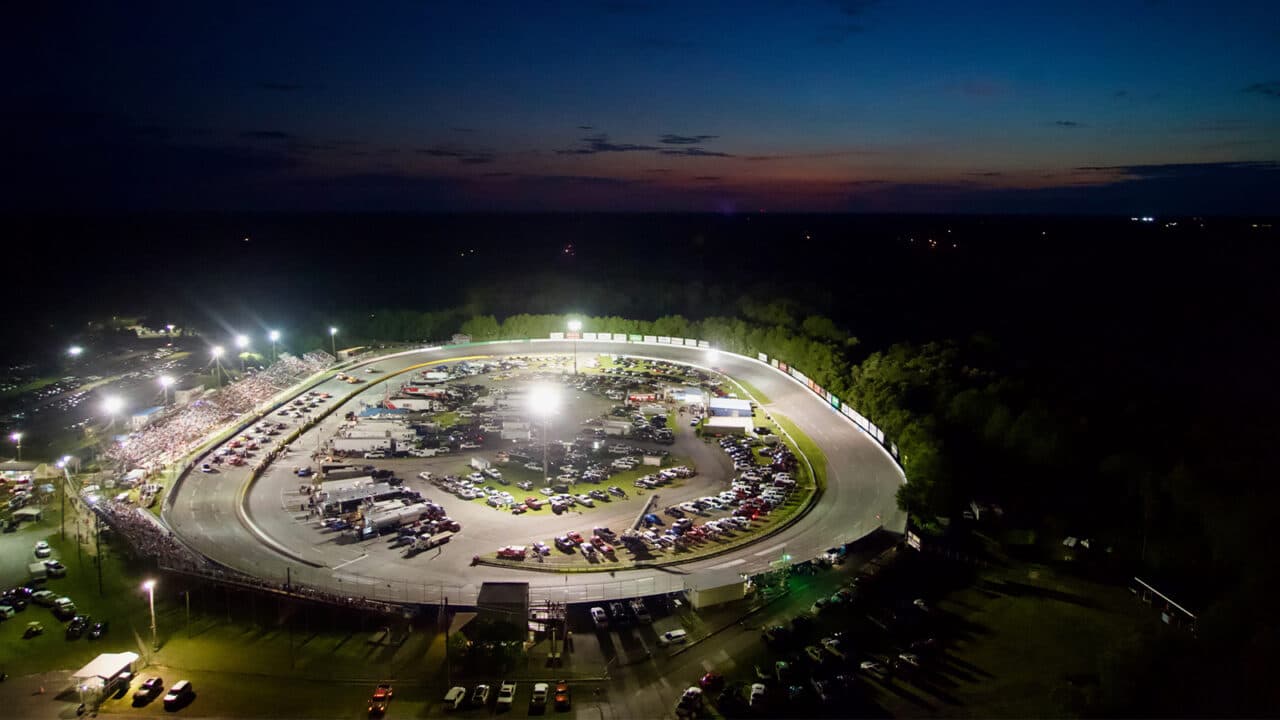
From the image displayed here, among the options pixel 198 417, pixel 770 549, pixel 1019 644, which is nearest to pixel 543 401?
pixel 770 549

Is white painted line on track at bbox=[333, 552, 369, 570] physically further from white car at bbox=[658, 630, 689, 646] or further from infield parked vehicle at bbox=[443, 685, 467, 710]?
white car at bbox=[658, 630, 689, 646]

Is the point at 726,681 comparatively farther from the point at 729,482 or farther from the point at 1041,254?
the point at 1041,254

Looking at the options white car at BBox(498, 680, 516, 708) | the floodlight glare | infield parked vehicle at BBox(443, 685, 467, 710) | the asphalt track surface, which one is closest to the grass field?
the asphalt track surface

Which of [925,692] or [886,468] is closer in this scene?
[925,692]

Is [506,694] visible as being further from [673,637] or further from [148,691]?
[148,691]

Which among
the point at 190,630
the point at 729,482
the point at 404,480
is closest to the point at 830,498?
the point at 729,482

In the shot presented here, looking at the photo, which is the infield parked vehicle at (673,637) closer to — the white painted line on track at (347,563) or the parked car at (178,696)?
the white painted line on track at (347,563)
